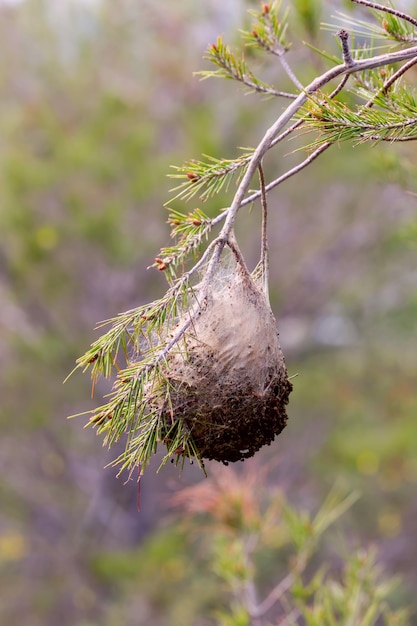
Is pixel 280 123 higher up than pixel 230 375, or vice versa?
pixel 280 123

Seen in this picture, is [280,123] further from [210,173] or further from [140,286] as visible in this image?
[140,286]

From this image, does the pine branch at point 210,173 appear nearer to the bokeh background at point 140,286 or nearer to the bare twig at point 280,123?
the bare twig at point 280,123

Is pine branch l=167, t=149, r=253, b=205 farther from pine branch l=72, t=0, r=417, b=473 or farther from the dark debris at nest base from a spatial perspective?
the dark debris at nest base

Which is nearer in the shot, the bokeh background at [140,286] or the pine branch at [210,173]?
the pine branch at [210,173]

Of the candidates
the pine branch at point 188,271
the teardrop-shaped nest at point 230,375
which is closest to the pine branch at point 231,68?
the pine branch at point 188,271

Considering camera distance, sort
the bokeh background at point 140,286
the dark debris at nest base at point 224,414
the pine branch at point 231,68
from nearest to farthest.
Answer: the dark debris at nest base at point 224,414
the pine branch at point 231,68
the bokeh background at point 140,286

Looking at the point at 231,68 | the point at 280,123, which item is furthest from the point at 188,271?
the point at 231,68
